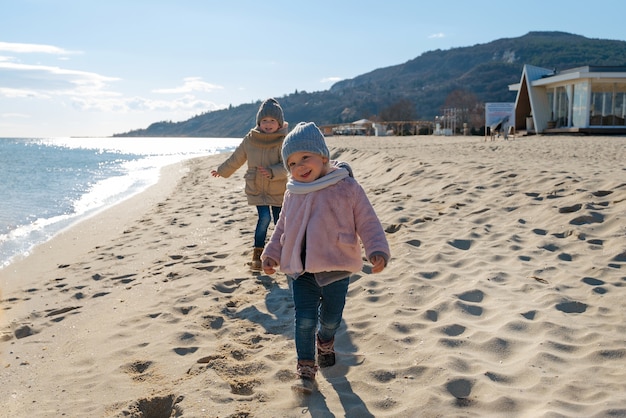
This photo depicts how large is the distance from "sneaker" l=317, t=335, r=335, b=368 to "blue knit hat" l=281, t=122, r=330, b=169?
1102 millimetres

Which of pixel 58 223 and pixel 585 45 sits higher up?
pixel 585 45

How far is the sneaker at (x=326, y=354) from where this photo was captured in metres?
3.11

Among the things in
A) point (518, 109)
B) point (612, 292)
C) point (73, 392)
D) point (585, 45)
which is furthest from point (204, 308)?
point (585, 45)

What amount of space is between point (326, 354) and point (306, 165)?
1.11m

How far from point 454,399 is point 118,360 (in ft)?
6.87

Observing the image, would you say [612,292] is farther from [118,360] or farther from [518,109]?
[518,109]

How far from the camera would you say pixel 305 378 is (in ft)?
9.39

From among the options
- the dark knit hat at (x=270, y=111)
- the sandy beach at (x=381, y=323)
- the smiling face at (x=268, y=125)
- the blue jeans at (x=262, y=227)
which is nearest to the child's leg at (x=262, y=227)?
the blue jeans at (x=262, y=227)

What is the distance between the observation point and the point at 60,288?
17.8 feet

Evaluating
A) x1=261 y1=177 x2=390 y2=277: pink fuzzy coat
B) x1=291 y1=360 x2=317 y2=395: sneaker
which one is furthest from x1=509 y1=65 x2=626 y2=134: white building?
x1=291 y1=360 x2=317 y2=395: sneaker

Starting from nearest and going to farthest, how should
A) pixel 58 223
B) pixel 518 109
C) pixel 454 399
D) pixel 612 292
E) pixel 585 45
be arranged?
pixel 454 399, pixel 612 292, pixel 58 223, pixel 518 109, pixel 585 45

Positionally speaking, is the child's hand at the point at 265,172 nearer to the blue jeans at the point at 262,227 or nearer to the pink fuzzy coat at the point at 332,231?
the blue jeans at the point at 262,227

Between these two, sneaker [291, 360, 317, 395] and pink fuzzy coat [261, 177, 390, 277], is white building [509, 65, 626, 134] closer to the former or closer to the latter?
pink fuzzy coat [261, 177, 390, 277]

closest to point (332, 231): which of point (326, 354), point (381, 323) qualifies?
point (326, 354)
